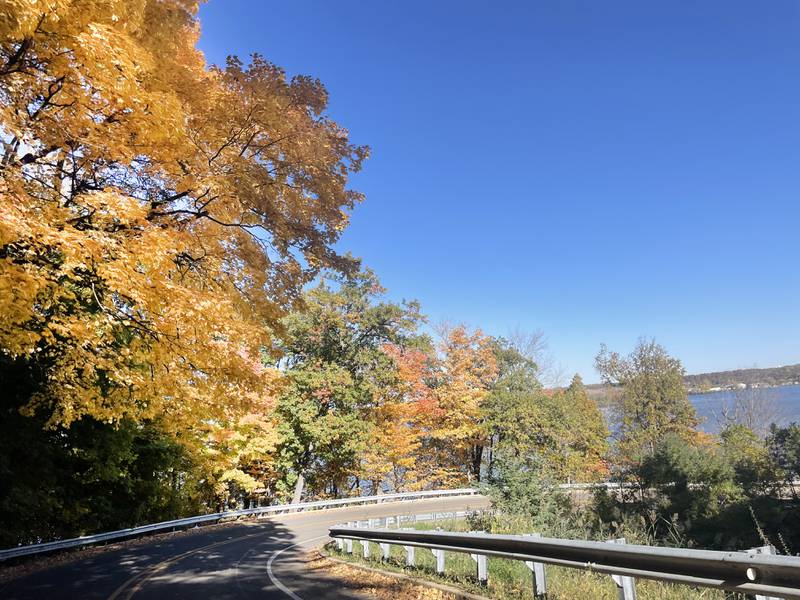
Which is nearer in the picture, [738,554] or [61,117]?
[738,554]

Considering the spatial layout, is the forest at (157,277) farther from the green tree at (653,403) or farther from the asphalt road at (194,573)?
the green tree at (653,403)

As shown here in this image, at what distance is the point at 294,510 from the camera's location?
27062 millimetres

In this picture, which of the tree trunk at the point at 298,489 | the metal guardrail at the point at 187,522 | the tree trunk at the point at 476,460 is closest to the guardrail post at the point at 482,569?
the metal guardrail at the point at 187,522

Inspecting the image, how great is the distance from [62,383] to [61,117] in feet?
13.8

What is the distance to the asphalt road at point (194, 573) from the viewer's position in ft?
25.7

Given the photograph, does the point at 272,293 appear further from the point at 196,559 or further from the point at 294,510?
the point at 294,510

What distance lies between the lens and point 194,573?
32.2 ft

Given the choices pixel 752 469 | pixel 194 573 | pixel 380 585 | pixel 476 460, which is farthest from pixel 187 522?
pixel 476 460

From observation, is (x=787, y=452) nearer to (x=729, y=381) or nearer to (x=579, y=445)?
(x=579, y=445)

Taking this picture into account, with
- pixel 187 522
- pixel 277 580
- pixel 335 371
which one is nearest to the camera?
pixel 277 580

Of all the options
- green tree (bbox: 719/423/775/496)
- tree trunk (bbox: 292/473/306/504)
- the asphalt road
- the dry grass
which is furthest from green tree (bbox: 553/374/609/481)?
the dry grass

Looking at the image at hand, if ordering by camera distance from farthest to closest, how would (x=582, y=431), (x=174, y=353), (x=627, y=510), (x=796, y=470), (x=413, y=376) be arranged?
(x=582, y=431) → (x=413, y=376) → (x=627, y=510) → (x=796, y=470) → (x=174, y=353)

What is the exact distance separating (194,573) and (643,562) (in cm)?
933

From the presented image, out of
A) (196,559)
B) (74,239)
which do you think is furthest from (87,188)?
(196,559)
